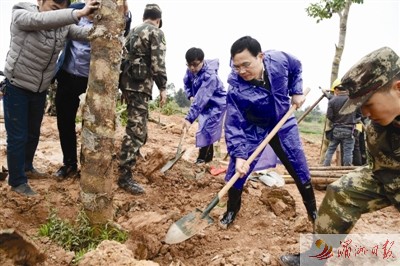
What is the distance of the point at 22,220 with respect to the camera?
110 inches

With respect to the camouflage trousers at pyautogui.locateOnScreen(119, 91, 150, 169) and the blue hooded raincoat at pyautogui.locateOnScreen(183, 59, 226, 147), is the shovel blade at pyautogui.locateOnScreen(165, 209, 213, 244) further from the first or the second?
the blue hooded raincoat at pyautogui.locateOnScreen(183, 59, 226, 147)

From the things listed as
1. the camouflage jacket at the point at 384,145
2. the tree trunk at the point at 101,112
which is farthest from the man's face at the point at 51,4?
the camouflage jacket at the point at 384,145

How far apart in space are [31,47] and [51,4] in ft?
1.28

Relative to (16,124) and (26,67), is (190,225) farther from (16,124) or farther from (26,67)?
(26,67)

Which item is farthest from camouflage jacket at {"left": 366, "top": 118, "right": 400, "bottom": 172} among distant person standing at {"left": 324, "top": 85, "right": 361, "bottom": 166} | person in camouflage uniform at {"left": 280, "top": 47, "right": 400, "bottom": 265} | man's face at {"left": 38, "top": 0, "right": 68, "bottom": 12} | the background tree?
the background tree

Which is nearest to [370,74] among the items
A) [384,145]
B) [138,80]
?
[384,145]

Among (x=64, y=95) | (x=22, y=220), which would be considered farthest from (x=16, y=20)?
(x=22, y=220)

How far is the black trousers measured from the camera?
3.38 m

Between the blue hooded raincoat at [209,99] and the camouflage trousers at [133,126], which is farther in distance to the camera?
the blue hooded raincoat at [209,99]

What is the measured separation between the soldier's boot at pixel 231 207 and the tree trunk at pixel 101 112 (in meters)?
1.19

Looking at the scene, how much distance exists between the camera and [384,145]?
2000mm

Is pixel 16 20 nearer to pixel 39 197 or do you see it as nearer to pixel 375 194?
pixel 39 197

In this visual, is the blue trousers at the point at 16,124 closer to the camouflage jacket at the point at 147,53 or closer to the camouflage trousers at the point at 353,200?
the camouflage jacket at the point at 147,53

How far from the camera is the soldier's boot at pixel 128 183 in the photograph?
3617mm
